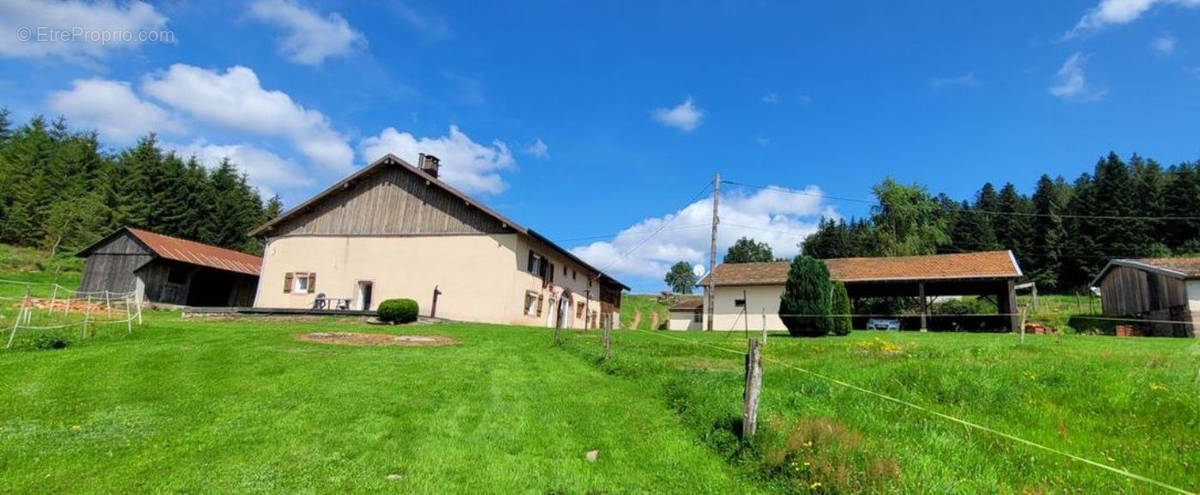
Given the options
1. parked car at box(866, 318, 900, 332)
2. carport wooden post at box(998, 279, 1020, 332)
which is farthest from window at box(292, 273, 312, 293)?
carport wooden post at box(998, 279, 1020, 332)

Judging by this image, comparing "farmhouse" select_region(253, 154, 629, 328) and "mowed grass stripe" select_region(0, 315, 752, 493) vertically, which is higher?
"farmhouse" select_region(253, 154, 629, 328)

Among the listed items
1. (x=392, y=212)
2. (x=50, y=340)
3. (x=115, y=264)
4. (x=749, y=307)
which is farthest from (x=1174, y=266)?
(x=115, y=264)

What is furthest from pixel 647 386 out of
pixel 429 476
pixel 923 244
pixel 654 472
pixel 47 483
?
pixel 923 244

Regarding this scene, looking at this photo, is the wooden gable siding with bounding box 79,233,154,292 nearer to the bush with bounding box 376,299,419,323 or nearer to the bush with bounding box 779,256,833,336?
the bush with bounding box 376,299,419,323

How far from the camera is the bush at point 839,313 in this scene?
23656mm

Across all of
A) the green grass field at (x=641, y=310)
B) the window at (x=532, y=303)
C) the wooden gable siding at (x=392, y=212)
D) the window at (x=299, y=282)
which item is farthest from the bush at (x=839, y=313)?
the green grass field at (x=641, y=310)

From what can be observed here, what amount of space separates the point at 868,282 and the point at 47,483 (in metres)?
34.0

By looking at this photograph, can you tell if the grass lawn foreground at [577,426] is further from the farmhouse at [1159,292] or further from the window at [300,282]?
the window at [300,282]

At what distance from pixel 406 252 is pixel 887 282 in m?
25.0

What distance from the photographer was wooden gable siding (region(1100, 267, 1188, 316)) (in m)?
25.7

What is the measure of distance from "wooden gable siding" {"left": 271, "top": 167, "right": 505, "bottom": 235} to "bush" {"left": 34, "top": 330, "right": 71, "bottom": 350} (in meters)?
16.6

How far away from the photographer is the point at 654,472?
6031mm

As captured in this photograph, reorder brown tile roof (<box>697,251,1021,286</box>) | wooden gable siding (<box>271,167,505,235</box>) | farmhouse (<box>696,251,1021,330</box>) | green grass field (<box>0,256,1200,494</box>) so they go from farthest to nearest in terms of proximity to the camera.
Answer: farmhouse (<box>696,251,1021,330</box>) → brown tile roof (<box>697,251,1021,286</box>) → wooden gable siding (<box>271,167,505,235</box>) → green grass field (<box>0,256,1200,494</box>)

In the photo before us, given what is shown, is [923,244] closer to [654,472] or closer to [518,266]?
[518,266]
